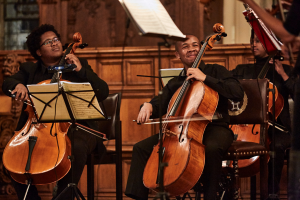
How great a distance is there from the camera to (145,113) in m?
2.89

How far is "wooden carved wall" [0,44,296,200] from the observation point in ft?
12.7

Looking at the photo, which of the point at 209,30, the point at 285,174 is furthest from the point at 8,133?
the point at 209,30

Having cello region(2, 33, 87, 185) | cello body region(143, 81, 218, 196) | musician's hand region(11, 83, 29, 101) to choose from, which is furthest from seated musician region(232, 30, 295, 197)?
musician's hand region(11, 83, 29, 101)

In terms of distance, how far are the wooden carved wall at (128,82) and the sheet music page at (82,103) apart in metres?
1.24

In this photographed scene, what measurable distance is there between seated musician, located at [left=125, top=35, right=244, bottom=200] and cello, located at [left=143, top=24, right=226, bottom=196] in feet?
0.30

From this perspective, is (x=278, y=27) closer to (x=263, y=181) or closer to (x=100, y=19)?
(x=263, y=181)

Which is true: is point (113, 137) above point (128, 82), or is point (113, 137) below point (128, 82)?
below

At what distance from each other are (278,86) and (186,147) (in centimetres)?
130

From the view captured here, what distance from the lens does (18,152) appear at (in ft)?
9.05

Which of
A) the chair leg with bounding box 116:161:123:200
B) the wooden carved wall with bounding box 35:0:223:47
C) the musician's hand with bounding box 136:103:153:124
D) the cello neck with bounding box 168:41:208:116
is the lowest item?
the chair leg with bounding box 116:161:123:200

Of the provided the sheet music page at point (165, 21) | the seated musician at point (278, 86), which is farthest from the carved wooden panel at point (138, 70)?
the sheet music page at point (165, 21)


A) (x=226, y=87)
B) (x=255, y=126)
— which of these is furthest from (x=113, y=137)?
(x=255, y=126)

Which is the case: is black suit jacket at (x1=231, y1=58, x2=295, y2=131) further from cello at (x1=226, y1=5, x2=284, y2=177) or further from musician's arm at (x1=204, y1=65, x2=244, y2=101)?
musician's arm at (x1=204, y1=65, x2=244, y2=101)

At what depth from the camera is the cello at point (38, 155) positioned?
2.68m
